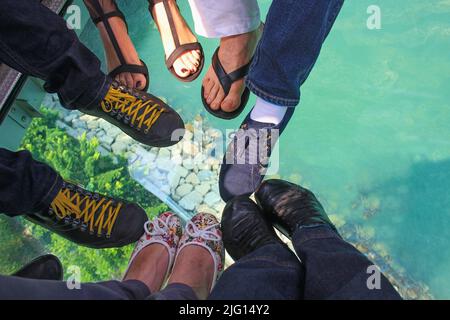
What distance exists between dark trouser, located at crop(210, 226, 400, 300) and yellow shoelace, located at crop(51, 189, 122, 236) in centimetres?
55

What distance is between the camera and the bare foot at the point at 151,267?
116 cm

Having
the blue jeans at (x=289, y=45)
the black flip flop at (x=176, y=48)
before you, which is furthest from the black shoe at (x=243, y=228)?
the black flip flop at (x=176, y=48)

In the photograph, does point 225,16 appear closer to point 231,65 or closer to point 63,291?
point 231,65

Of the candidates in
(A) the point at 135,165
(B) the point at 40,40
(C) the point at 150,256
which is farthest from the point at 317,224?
Result: (B) the point at 40,40

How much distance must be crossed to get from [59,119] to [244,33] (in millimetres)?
855

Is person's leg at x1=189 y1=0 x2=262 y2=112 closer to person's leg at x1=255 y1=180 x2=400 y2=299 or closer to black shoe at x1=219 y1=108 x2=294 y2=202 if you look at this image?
black shoe at x1=219 y1=108 x2=294 y2=202

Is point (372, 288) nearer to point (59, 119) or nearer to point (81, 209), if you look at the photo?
point (81, 209)

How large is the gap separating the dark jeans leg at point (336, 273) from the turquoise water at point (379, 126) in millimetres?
580

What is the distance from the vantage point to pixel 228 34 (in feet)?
4.20

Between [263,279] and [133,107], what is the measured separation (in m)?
0.77

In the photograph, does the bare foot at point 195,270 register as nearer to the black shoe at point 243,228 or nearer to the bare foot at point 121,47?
the black shoe at point 243,228

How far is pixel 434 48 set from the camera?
5.41ft
